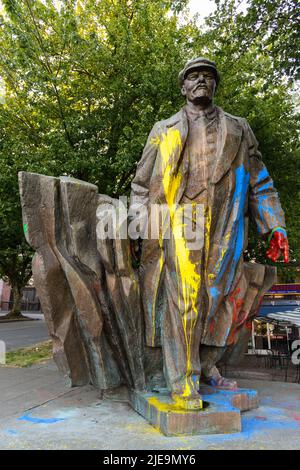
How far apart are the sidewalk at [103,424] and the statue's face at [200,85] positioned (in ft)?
11.0

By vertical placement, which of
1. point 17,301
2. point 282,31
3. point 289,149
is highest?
point 282,31

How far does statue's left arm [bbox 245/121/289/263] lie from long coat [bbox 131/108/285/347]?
0.4 inches

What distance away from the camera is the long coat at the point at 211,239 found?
409cm

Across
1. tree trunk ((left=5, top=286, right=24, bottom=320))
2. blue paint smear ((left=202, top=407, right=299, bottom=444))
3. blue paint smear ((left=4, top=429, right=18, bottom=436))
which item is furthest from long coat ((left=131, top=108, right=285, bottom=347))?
tree trunk ((left=5, top=286, right=24, bottom=320))

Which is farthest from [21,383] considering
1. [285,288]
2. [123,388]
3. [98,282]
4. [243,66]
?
[285,288]

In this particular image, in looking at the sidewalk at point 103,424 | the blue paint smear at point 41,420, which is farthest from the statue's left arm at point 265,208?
the blue paint smear at point 41,420

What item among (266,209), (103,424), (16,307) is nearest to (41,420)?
(103,424)

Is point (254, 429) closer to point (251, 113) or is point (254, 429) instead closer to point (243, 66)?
point (251, 113)

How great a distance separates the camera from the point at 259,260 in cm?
1132

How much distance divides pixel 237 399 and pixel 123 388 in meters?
1.30

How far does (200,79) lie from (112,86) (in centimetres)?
581

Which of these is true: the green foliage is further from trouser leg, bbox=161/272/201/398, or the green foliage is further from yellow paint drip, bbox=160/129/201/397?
→ trouser leg, bbox=161/272/201/398

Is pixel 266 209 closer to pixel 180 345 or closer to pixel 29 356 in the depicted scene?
pixel 180 345

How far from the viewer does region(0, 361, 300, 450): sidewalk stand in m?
3.08
